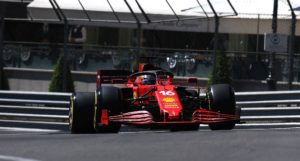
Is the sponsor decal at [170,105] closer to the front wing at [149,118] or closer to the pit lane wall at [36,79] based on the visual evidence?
the front wing at [149,118]

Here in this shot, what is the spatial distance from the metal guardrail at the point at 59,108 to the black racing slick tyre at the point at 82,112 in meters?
3.55

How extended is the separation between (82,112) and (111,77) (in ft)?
5.27

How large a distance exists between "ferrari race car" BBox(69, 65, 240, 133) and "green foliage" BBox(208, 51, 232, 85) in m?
8.59

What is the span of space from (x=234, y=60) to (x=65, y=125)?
8.67 metres

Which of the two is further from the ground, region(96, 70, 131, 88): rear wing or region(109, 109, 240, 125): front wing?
region(96, 70, 131, 88): rear wing

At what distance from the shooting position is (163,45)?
34.5 meters

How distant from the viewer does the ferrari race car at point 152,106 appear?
14.9m

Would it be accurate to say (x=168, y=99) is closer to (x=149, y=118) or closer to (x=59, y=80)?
(x=149, y=118)

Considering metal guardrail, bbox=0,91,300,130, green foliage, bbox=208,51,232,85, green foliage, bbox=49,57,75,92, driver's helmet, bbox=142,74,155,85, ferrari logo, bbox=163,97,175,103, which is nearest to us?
ferrari logo, bbox=163,97,175,103

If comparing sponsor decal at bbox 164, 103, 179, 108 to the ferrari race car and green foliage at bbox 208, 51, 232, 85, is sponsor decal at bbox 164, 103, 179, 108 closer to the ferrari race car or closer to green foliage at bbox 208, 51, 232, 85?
the ferrari race car

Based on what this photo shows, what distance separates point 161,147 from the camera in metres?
11.4

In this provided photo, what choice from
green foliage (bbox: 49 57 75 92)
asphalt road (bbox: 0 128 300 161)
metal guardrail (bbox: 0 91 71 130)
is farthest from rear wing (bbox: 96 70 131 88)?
green foliage (bbox: 49 57 75 92)

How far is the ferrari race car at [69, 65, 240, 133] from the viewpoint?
586 inches

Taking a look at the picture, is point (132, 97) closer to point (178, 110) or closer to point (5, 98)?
point (178, 110)
